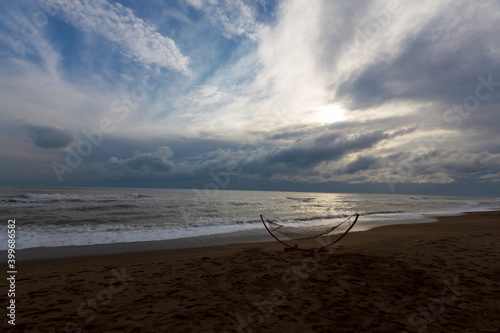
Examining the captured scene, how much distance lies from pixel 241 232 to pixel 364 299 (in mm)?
10056

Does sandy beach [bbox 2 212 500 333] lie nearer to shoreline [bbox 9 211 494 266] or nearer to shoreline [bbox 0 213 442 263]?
shoreline [bbox 9 211 494 266]

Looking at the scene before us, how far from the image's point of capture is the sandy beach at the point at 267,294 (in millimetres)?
3986

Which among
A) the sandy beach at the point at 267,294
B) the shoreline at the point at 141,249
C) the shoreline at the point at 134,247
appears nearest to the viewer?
the sandy beach at the point at 267,294

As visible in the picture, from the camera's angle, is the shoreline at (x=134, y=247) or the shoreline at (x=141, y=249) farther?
the shoreline at (x=134, y=247)

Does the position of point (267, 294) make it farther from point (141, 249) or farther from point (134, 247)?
point (134, 247)

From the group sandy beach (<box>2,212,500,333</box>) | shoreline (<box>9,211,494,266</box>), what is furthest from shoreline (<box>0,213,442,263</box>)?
sandy beach (<box>2,212,500,333</box>)

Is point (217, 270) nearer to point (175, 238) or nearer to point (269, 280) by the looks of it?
point (269, 280)

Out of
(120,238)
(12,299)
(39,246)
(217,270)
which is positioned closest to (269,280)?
(217,270)

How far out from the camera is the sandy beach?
399cm

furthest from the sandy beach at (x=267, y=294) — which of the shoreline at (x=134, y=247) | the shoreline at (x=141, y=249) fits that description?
the shoreline at (x=134, y=247)

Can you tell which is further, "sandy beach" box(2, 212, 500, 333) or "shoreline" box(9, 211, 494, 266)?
"shoreline" box(9, 211, 494, 266)

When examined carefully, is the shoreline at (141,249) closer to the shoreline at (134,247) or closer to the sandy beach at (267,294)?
the shoreline at (134,247)

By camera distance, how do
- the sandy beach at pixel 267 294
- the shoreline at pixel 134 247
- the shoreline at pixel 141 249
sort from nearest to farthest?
the sandy beach at pixel 267 294, the shoreline at pixel 141 249, the shoreline at pixel 134 247

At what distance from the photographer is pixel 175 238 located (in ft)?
40.2
